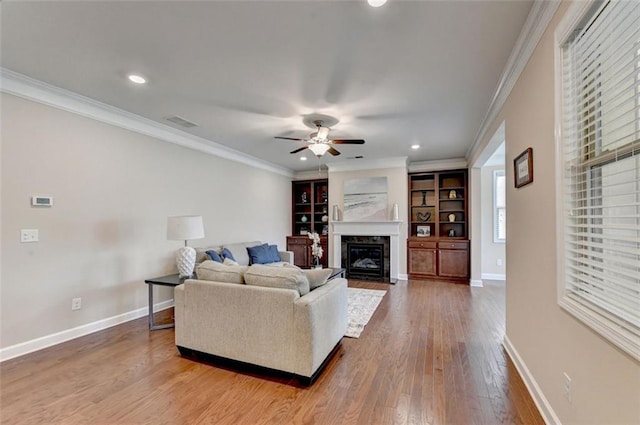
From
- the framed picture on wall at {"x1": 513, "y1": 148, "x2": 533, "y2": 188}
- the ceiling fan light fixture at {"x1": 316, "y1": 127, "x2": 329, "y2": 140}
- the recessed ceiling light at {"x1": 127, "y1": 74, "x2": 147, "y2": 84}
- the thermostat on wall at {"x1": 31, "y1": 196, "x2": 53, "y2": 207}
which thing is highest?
the recessed ceiling light at {"x1": 127, "y1": 74, "x2": 147, "y2": 84}

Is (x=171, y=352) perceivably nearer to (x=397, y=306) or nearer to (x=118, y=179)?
(x=118, y=179)

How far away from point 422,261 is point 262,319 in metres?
4.61

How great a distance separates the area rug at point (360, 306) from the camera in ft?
11.1

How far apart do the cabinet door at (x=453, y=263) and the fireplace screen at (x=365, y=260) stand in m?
1.21

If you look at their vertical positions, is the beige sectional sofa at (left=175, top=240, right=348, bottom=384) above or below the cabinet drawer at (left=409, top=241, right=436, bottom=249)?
below

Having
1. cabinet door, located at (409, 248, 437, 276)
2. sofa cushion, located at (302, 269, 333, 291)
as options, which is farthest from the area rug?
cabinet door, located at (409, 248, 437, 276)

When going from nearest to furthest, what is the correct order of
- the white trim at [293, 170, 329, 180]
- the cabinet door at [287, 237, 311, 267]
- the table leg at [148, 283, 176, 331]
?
the table leg at [148, 283, 176, 331], the cabinet door at [287, 237, 311, 267], the white trim at [293, 170, 329, 180]

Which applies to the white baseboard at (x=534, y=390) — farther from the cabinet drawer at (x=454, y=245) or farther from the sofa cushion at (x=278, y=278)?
the cabinet drawer at (x=454, y=245)

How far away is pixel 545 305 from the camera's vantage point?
188 centimetres

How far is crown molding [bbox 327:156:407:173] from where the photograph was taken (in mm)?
6051

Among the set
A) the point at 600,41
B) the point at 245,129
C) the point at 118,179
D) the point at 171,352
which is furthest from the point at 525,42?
the point at 118,179

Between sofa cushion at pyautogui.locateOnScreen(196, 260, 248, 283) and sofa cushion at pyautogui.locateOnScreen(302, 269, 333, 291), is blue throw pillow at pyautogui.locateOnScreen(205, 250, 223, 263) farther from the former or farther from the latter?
sofa cushion at pyautogui.locateOnScreen(302, 269, 333, 291)

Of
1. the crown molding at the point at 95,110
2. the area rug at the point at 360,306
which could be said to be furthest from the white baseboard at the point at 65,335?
the area rug at the point at 360,306

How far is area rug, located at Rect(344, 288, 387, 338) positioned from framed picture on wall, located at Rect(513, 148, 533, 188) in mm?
2169
